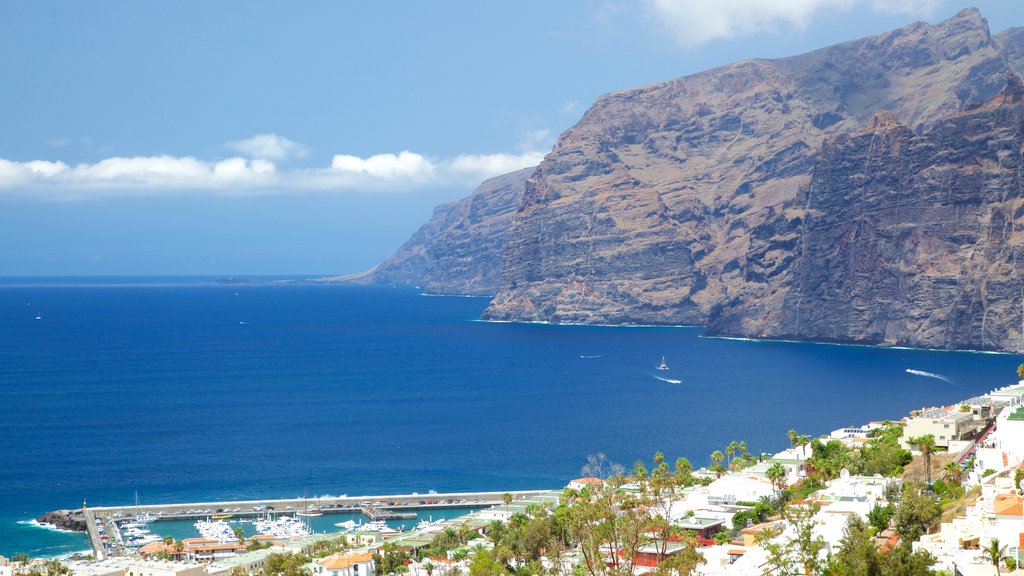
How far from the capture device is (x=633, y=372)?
18962 centimetres

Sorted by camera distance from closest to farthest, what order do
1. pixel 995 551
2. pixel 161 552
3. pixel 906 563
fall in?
pixel 995 551 → pixel 906 563 → pixel 161 552

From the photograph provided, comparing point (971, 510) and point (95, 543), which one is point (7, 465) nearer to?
point (95, 543)


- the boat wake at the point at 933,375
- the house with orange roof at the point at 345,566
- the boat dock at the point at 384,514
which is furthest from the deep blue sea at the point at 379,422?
the house with orange roof at the point at 345,566

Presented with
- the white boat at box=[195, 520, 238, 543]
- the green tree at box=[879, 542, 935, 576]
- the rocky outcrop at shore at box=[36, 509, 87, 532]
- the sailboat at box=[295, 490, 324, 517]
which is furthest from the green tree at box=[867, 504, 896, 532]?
the rocky outcrop at shore at box=[36, 509, 87, 532]

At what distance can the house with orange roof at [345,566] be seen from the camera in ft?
233

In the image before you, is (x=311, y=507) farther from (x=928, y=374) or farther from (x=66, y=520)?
(x=928, y=374)

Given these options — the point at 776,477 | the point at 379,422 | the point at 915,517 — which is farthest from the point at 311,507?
the point at 915,517

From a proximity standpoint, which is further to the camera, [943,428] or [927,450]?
[943,428]

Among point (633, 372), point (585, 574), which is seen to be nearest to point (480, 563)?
point (585, 574)

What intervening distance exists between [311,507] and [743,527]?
42364 millimetres

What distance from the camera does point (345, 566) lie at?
7138 centimetres

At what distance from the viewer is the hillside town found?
137 feet

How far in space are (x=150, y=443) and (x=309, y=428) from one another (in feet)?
56.6

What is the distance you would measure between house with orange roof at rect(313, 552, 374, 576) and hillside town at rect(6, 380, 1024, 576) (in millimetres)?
87
